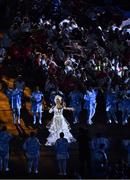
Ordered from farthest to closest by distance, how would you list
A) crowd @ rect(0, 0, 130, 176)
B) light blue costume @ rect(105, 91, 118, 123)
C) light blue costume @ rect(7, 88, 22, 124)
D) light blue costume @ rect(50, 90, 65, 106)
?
light blue costume @ rect(105, 91, 118, 123) < crowd @ rect(0, 0, 130, 176) < light blue costume @ rect(50, 90, 65, 106) < light blue costume @ rect(7, 88, 22, 124)

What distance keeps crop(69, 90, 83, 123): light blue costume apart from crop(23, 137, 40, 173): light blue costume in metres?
3.59

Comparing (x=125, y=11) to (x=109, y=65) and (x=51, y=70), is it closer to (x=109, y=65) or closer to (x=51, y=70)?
(x=109, y=65)

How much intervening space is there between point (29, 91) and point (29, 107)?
84 centimetres

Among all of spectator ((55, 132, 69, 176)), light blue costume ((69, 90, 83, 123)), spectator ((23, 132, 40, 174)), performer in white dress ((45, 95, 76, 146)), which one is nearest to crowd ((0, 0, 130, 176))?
light blue costume ((69, 90, 83, 123))

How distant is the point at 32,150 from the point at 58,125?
2.89 metres

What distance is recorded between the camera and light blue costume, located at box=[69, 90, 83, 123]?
67.0 ft

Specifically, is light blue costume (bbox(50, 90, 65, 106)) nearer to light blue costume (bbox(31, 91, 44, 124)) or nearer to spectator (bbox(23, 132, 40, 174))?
light blue costume (bbox(31, 91, 44, 124))

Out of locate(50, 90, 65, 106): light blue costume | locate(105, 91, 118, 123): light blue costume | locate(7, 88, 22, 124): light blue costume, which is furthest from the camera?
locate(105, 91, 118, 123): light blue costume

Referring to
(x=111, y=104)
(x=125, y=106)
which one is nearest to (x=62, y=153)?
(x=111, y=104)

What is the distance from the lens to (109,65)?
2278 cm

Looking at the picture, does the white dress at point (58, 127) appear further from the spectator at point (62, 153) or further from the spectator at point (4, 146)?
the spectator at point (4, 146)

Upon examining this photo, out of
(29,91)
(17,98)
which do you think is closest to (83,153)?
(17,98)

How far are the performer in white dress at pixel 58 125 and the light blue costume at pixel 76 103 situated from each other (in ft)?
1.61

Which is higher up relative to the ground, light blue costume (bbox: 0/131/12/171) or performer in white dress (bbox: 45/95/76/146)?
performer in white dress (bbox: 45/95/76/146)
